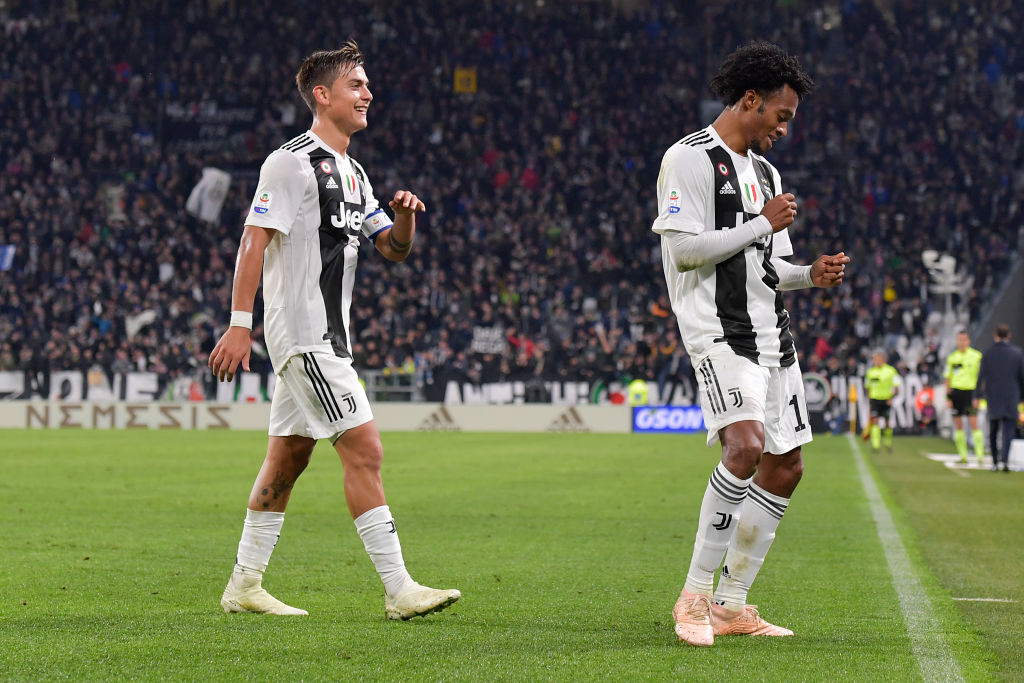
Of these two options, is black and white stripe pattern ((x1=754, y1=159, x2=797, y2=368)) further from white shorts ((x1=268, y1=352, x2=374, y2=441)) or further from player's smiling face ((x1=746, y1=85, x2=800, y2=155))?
white shorts ((x1=268, y1=352, x2=374, y2=441))

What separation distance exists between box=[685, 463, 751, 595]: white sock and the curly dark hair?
1.52 meters

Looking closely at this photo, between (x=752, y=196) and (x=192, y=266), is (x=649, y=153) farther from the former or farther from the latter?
(x=752, y=196)

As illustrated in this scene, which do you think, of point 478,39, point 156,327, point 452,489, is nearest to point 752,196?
point 452,489

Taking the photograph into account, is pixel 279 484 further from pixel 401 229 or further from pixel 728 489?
pixel 728 489

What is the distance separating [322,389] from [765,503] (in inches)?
73.3

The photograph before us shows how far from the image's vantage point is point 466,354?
32.4 meters

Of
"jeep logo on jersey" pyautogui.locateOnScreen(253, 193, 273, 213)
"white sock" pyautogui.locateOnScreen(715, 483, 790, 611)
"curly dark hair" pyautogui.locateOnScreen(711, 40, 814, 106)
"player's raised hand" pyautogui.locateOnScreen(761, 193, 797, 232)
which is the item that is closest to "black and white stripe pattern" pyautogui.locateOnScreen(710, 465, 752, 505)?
"white sock" pyautogui.locateOnScreen(715, 483, 790, 611)

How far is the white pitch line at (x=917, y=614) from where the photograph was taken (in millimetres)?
4531

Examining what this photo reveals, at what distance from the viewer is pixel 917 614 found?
589 cm

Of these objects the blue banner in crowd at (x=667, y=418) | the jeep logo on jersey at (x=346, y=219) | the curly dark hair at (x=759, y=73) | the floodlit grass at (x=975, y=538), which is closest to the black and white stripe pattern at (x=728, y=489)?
the floodlit grass at (x=975, y=538)

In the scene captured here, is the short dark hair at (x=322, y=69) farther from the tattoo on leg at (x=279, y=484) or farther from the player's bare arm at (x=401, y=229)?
the tattoo on leg at (x=279, y=484)

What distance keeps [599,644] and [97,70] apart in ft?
133

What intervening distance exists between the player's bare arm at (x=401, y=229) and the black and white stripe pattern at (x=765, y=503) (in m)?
1.74

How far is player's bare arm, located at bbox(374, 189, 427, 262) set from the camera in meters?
5.38
